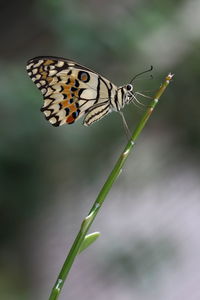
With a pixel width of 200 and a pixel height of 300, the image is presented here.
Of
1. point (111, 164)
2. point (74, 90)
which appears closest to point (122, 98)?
point (74, 90)

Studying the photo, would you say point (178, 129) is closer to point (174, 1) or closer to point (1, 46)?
point (174, 1)

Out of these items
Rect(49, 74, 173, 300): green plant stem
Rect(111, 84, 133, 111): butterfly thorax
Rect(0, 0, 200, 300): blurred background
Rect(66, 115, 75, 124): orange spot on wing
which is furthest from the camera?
Rect(0, 0, 200, 300): blurred background

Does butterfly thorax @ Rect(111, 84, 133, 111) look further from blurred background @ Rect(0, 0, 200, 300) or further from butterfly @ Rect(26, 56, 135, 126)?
blurred background @ Rect(0, 0, 200, 300)

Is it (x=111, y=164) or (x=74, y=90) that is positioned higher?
(x=74, y=90)

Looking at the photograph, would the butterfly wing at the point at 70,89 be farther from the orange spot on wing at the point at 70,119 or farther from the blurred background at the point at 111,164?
the blurred background at the point at 111,164

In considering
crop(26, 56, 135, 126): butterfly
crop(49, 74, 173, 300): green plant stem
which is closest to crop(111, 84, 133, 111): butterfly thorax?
crop(26, 56, 135, 126): butterfly

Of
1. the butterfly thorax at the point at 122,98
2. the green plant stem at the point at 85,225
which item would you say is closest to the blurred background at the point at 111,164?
the butterfly thorax at the point at 122,98

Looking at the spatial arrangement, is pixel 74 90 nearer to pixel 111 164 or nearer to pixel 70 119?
pixel 70 119

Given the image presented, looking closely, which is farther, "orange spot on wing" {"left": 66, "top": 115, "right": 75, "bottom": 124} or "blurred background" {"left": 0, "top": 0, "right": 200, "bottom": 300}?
"blurred background" {"left": 0, "top": 0, "right": 200, "bottom": 300}
